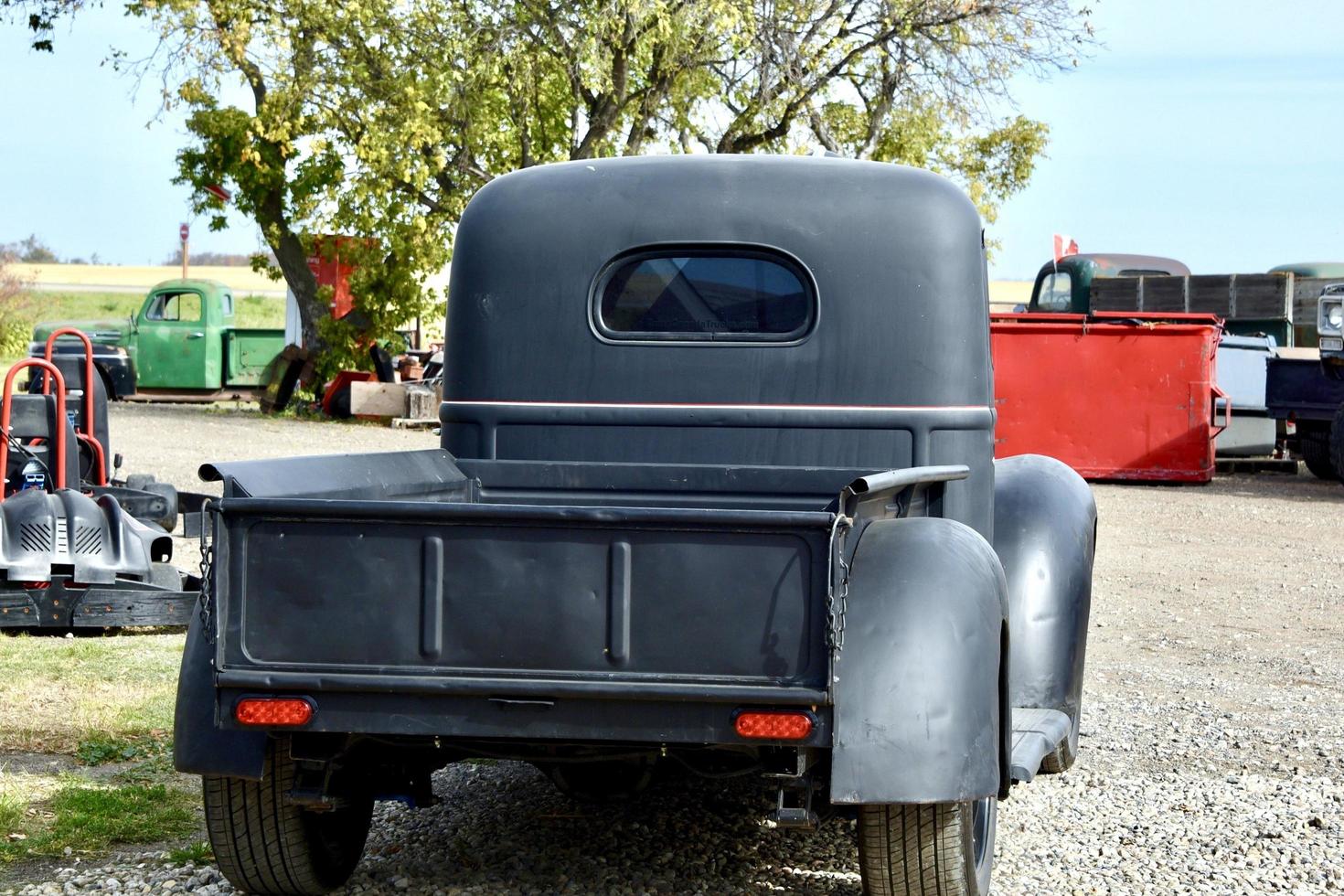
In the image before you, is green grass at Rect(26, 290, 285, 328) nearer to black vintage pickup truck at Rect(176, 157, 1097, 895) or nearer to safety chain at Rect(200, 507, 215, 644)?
black vintage pickup truck at Rect(176, 157, 1097, 895)

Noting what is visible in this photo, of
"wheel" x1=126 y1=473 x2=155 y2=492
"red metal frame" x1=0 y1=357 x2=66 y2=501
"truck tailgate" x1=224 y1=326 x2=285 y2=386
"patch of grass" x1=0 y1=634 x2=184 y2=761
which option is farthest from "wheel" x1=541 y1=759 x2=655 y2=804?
"truck tailgate" x1=224 y1=326 x2=285 y2=386

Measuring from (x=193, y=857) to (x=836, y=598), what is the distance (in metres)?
2.15

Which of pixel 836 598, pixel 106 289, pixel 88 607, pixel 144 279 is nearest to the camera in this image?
pixel 836 598

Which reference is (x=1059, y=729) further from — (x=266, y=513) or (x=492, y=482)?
(x=266, y=513)

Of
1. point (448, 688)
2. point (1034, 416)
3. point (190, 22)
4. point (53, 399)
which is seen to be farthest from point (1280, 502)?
point (190, 22)

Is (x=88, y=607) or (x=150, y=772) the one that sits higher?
(x=88, y=607)

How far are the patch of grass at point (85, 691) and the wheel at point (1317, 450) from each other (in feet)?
42.8

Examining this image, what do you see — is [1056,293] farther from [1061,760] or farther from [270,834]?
[270,834]

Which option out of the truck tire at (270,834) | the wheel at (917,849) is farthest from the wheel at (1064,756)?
the truck tire at (270,834)

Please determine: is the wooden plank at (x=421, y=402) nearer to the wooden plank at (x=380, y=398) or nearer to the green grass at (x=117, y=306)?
the wooden plank at (x=380, y=398)

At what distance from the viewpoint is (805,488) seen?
4.10 metres

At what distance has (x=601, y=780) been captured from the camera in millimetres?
4418

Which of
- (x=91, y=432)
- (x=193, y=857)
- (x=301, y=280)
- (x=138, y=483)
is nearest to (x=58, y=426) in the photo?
(x=91, y=432)

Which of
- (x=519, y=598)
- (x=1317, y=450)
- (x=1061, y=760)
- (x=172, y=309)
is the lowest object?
(x=1061, y=760)
